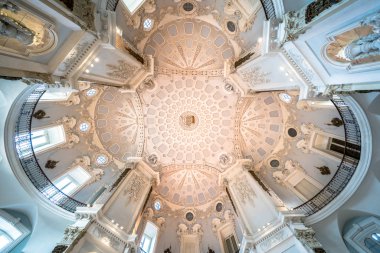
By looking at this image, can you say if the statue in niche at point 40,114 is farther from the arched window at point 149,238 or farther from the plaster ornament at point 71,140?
the arched window at point 149,238

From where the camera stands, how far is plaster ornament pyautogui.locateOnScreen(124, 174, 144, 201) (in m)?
13.1

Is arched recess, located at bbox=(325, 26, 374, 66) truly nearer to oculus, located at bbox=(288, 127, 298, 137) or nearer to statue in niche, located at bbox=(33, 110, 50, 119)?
oculus, located at bbox=(288, 127, 298, 137)

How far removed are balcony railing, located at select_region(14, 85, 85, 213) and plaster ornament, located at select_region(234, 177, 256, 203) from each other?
31.9ft

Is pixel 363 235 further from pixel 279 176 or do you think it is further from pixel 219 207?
pixel 219 207

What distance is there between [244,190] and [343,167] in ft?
18.6

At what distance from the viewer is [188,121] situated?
61.7 ft

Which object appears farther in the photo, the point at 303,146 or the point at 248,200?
the point at 303,146

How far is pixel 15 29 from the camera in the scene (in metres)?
6.04

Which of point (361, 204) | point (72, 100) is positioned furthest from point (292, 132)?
point (72, 100)

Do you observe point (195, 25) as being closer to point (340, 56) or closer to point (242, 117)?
point (242, 117)

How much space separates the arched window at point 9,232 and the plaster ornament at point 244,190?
1216cm

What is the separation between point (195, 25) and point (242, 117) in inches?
318

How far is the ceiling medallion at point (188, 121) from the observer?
18.8 m

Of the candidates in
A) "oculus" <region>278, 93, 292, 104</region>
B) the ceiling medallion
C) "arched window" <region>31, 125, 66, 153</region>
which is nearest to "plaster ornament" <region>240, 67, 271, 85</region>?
"oculus" <region>278, 93, 292, 104</region>
